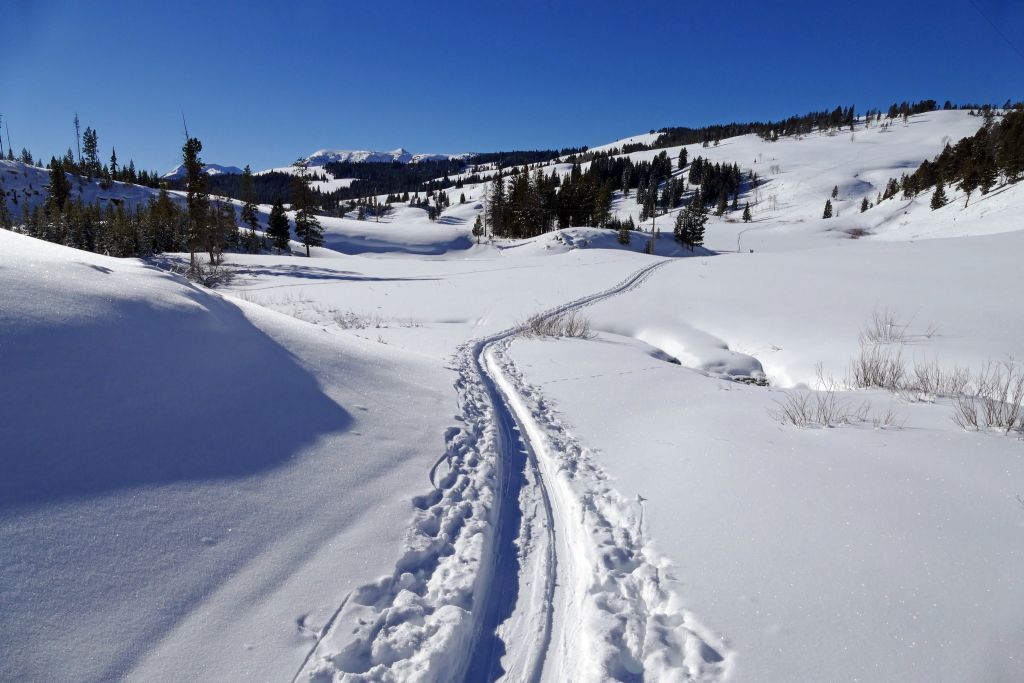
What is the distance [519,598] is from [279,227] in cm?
6391

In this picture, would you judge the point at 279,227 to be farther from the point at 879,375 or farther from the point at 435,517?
the point at 879,375

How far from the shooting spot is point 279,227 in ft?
186

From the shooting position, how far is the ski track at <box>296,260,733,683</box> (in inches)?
107

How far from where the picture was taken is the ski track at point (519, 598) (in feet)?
8.89

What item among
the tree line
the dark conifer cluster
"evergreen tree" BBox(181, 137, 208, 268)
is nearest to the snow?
"evergreen tree" BBox(181, 137, 208, 268)

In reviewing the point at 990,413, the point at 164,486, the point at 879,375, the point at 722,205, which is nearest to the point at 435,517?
the point at 164,486

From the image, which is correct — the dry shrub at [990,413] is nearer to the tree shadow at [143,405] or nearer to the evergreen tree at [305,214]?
the tree shadow at [143,405]

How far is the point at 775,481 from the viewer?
4.31 m

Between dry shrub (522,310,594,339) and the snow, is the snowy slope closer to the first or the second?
the snow

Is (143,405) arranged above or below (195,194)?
below

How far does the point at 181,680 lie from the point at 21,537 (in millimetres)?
1281

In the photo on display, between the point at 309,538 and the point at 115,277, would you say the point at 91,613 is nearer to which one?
the point at 309,538

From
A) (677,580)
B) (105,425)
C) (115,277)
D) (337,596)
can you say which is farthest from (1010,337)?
(115,277)

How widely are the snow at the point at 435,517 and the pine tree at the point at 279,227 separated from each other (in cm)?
5801
